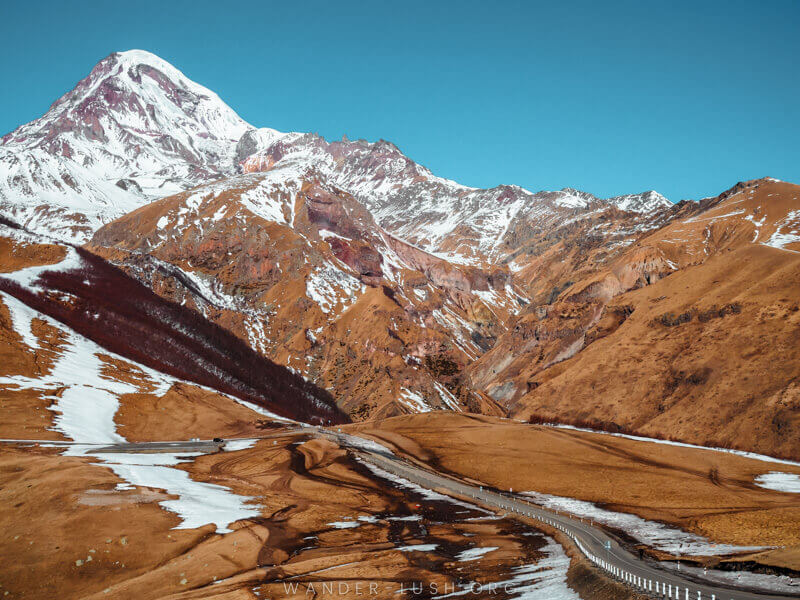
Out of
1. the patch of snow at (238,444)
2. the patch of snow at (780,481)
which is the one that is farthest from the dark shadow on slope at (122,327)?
the patch of snow at (780,481)

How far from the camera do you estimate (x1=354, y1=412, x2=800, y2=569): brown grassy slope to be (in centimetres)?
5788

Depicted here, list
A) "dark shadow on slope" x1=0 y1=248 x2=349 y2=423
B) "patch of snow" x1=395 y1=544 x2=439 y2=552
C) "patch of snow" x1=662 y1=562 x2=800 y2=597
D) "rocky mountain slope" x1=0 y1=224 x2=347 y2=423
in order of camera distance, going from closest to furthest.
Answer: "patch of snow" x1=662 y1=562 x2=800 y2=597
"patch of snow" x1=395 y1=544 x2=439 y2=552
"rocky mountain slope" x1=0 y1=224 x2=347 y2=423
"dark shadow on slope" x1=0 y1=248 x2=349 y2=423

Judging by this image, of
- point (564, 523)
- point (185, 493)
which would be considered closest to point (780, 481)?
point (564, 523)

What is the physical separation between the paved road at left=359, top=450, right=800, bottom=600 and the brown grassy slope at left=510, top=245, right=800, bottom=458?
71.3 metres

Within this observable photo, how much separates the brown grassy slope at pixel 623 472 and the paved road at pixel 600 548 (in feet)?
17.5

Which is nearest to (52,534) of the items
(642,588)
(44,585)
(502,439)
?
(44,585)

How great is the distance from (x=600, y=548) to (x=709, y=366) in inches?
4518

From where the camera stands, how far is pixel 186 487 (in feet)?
218

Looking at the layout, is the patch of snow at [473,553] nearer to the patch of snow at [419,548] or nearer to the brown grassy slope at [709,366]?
the patch of snow at [419,548]

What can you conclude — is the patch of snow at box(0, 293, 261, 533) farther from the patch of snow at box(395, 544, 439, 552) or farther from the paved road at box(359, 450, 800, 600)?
the paved road at box(359, 450, 800, 600)

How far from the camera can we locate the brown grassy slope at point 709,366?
126188 millimetres

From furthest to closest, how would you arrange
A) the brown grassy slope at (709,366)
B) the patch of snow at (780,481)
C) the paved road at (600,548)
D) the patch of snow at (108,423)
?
the brown grassy slope at (709,366) → the patch of snow at (780,481) → the patch of snow at (108,423) → the paved road at (600,548)

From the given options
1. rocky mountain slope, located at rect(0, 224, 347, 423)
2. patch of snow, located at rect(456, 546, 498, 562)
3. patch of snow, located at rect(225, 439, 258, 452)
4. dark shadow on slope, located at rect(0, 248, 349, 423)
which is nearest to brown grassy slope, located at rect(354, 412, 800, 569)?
patch of snow, located at rect(456, 546, 498, 562)

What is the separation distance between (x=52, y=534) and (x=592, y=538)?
4525cm
